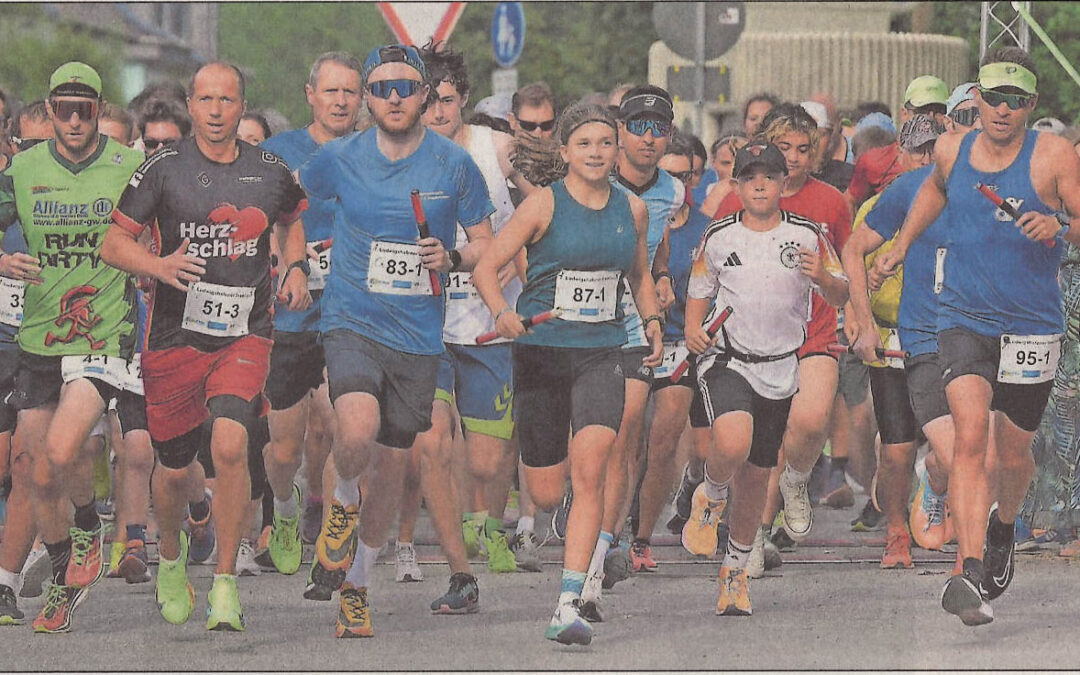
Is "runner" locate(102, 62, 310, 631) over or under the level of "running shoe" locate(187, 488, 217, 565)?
over

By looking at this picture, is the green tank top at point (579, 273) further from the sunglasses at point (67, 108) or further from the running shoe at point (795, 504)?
the running shoe at point (795, 504)

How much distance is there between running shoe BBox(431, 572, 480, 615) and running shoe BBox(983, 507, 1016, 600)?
200cm

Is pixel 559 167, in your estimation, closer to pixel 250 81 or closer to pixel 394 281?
pixel 394 281

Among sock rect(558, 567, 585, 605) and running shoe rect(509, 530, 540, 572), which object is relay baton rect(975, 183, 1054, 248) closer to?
sock rect(558, 567, 585, 605)

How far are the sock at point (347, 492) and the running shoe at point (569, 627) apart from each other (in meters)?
0.86

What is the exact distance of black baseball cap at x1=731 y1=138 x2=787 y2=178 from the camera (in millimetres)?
11258

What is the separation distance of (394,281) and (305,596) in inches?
53.8

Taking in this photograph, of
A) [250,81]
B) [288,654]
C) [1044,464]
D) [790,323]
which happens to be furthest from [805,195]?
[250,81]

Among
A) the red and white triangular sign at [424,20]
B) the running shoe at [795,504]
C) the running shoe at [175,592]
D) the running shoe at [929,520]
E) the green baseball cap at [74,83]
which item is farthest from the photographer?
the red and white triangular sign at [424,20]

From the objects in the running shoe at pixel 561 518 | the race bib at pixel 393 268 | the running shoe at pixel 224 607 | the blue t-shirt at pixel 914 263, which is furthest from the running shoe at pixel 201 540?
the blue t-shirt at pixel 914 263

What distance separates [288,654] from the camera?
975 cm

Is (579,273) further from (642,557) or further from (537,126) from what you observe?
(537,126)

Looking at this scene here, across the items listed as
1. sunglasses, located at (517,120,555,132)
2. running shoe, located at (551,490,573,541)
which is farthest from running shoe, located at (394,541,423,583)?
sunglasses, located at (517,120,555,132)

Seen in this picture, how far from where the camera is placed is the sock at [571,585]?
9.98 metres
